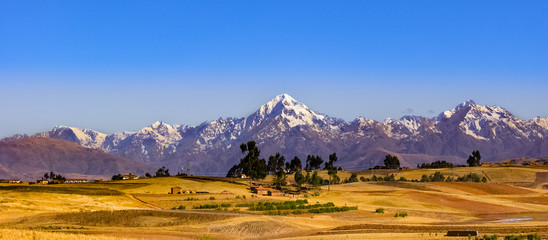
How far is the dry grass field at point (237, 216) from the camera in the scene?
250 feet

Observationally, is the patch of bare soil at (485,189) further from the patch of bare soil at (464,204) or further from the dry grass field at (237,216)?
the patch of bare soil at (464,204)

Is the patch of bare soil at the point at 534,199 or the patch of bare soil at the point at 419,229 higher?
the patch of bare soil at the point at 534,199

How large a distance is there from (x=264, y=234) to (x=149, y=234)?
1361cm

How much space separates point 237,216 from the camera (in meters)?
98.3

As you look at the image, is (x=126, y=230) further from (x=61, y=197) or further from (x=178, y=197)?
(x=178, y=197)

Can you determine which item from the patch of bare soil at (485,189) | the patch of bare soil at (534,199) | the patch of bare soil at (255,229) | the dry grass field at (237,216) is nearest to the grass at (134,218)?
the dry grass field at (237,216)

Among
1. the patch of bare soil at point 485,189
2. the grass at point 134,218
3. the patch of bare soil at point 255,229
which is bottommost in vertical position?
the patch of bare soil at point 255,229

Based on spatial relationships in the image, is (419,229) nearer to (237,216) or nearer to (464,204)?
(237,216)

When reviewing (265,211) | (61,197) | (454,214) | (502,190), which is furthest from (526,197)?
(61,197)

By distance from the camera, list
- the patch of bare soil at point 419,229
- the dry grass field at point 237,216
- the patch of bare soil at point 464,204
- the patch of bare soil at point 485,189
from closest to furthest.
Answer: the patch of bare soil at point 419,229, the dry grass field at point 237,216, the patch of bare soil at point 464,204, the patch of bare soil at point 485,189

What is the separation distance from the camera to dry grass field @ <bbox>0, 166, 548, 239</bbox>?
Answer: 250ft

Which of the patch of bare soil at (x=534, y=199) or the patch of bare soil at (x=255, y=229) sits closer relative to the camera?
the patch of bare soil at (x=255, y=229)

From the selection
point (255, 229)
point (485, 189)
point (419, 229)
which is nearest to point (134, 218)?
point (255, 229)

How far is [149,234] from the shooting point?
76562 millimetres
